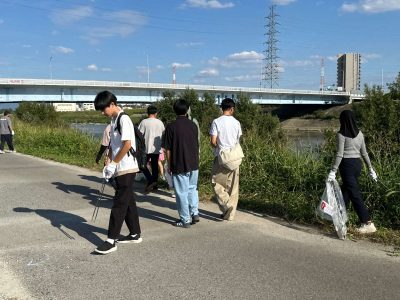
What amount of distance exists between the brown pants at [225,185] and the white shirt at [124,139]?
1523 millimetres

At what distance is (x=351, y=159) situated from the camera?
510 cm

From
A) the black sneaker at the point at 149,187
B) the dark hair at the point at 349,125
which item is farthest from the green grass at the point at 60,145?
the dark hair at the point at 349,125

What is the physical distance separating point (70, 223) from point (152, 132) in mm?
2484

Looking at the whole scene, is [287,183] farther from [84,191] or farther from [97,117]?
[97,117]

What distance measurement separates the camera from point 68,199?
7.50 metres

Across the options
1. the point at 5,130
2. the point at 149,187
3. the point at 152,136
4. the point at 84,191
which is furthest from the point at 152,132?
the point at 5,130

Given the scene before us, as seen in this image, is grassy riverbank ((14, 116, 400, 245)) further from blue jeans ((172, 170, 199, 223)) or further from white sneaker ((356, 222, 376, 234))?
blue jeans ((172, 170, 199, 223))

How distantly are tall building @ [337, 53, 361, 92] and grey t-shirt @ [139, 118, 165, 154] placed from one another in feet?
357

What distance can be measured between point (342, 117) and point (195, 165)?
1.97 metres

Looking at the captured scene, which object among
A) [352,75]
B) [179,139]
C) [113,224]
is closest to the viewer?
[113,224]

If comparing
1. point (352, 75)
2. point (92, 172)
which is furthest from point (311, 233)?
point (352, 75)

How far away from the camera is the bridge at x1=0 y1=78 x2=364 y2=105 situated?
40031mm

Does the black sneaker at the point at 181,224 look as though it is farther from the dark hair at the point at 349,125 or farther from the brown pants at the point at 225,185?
the dark hair at the point at 349,125

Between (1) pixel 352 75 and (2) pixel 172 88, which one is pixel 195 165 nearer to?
(2) pixel 172 88
